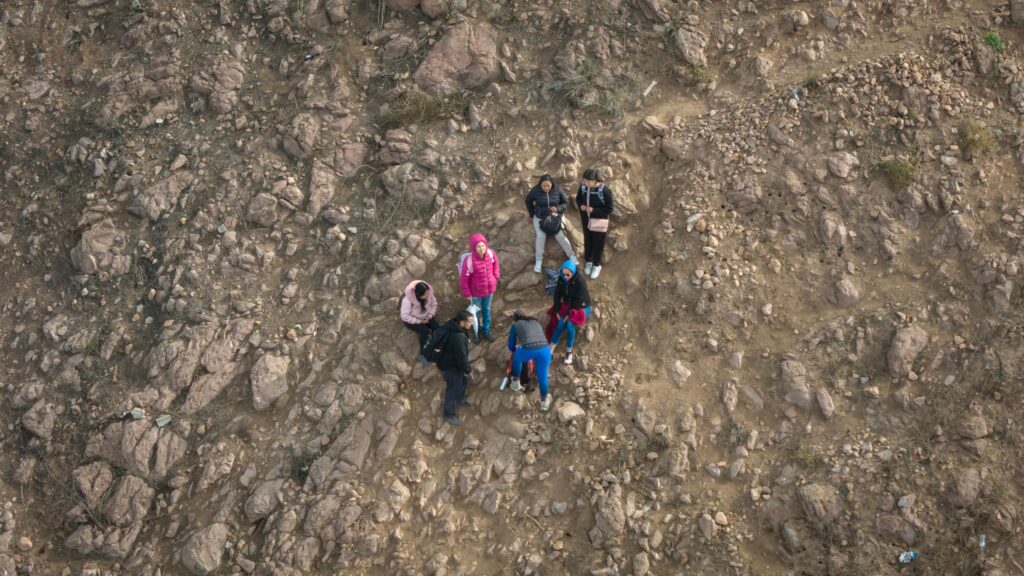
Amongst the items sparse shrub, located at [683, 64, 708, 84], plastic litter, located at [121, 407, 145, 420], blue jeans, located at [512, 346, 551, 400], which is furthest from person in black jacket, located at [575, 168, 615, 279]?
plastic litter, located at [121, 407, 145, 420]

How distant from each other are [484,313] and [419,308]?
102 centimetres

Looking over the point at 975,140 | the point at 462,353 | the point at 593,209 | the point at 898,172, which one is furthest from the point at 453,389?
the point at 975,140

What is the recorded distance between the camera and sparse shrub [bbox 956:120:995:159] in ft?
29.1

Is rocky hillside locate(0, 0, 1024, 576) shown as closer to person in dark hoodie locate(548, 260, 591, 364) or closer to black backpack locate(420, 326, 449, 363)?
person in dark hoodie locate(548, 260, 591, 364)

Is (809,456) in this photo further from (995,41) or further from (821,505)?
(995,41)

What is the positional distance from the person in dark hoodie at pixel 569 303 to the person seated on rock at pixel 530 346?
0.44 meters

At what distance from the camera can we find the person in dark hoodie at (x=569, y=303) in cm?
774

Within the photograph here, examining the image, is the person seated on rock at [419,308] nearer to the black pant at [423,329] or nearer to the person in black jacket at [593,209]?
the black pant at [423,329]

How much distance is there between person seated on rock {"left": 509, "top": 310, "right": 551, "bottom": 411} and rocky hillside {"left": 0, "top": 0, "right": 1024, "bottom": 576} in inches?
25.3

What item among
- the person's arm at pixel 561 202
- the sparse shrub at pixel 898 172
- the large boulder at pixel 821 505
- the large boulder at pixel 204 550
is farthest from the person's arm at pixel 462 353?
the sparse shrub at pixel 898 172

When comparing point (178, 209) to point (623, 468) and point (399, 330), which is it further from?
point (623, 468)

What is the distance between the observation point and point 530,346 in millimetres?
7652

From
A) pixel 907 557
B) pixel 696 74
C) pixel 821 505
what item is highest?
pixel 696 74

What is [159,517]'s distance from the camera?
28.4ft
